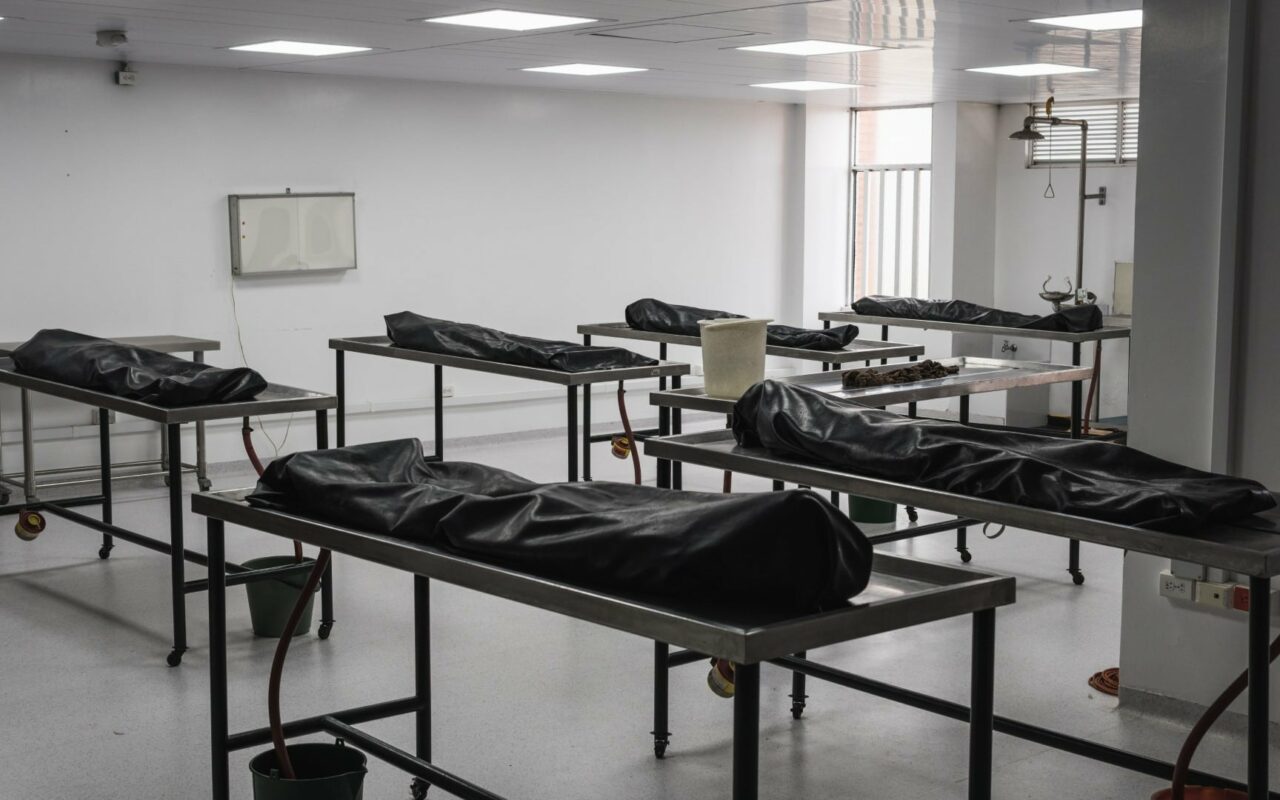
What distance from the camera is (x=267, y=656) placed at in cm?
468

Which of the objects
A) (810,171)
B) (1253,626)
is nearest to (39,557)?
(1253,626)

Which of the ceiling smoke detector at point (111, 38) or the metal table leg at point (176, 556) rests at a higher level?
the ceiling smoke detector at point (111, 38)

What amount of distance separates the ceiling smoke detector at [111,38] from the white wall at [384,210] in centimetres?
121

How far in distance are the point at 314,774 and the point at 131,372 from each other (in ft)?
7.30

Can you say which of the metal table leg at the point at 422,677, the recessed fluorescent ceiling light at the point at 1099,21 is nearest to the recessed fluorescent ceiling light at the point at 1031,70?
the recessed fluorescent ceiling light at the point at 1099,21

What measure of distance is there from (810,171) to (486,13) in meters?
5.51

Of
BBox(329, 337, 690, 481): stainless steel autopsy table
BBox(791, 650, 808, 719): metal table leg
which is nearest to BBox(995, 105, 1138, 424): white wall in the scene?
BBox(329, 337, 690, 481): stainless steel autopsy table

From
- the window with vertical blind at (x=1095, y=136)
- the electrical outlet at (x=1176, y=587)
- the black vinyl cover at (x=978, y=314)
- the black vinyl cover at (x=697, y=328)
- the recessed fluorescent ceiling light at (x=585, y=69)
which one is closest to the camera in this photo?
the electrical outlet at (x=1176, y=587)

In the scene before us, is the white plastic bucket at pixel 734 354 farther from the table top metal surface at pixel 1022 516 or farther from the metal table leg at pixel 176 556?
the metal table leg at pixel 176 556

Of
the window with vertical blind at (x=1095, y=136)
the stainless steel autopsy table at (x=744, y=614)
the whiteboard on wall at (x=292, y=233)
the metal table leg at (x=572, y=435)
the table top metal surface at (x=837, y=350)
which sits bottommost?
the metal table leg at (x=572, y=435)

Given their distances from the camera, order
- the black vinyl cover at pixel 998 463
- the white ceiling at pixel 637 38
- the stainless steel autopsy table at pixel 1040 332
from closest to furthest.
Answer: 1. the black vinyl cover at pixel 998 463
2. the white ceiling at pixel 637 38
3. the stainless steel autopsy table at pixel 1040 332

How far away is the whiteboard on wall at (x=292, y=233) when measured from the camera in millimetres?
7934

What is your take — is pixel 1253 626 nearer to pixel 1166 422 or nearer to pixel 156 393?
pixel 1166 422

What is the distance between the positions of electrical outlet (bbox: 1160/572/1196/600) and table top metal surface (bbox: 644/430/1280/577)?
3.07 feet
